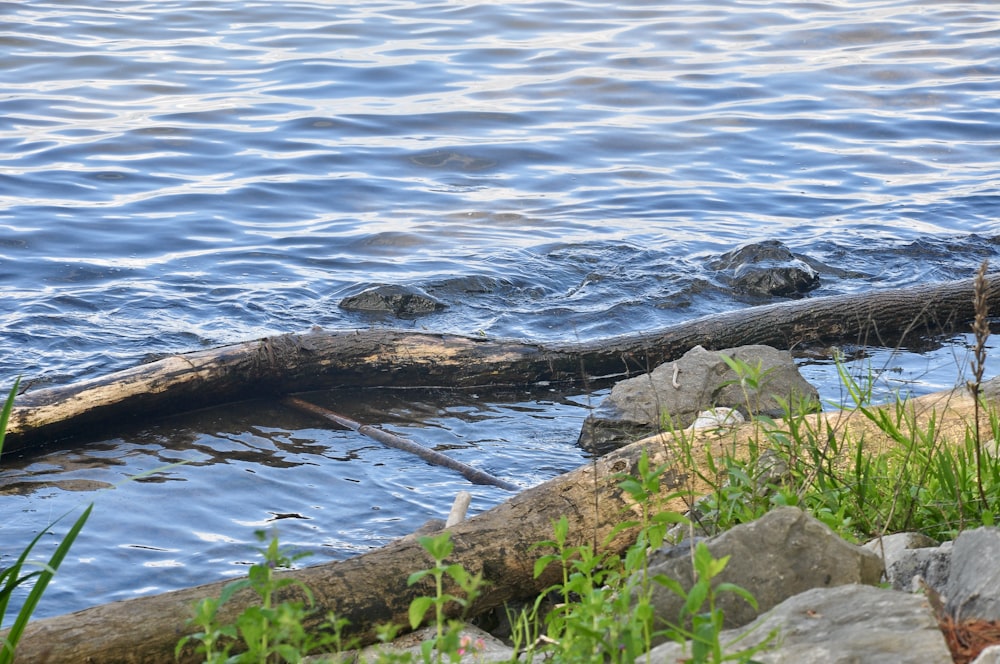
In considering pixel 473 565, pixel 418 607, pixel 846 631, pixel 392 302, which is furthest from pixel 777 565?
pixel 392 302

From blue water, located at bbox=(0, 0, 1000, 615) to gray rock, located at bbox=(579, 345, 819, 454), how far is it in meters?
0.29

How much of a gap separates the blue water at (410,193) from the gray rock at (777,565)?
8.27 feet

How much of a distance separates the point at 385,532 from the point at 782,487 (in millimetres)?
2177

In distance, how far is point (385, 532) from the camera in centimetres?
542

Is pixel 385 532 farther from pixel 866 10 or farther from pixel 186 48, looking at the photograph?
pixel 866 10

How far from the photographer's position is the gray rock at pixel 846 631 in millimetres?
2396

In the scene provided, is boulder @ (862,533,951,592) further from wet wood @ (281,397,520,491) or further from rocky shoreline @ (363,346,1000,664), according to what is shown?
wet wood @ (281,397,520,491)

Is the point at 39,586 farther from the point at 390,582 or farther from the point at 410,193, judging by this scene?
the point at 410,193

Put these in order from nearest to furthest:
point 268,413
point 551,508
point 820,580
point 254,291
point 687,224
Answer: point 820,580, point 551,508, point 268,413, point 254,291, point 687,224

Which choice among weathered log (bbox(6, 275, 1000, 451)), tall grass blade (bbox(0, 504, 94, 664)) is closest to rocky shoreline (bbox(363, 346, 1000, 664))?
tall grass blade (bbox(0, 504, 94, 664))

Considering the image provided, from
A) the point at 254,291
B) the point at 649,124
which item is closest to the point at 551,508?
the point at 254,291

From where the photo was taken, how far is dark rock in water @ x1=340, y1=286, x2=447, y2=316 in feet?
29.0

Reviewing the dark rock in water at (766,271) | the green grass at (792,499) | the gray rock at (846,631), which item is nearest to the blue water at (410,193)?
the dark rock in water at (766,271)

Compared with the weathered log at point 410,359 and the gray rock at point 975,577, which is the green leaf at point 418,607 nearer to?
the gray rock at point 975,577
